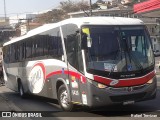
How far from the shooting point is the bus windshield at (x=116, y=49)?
10.6 meters

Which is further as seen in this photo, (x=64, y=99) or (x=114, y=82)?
(x=64, y=99)

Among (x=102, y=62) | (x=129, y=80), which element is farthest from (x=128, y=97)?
(x=102, y=62)

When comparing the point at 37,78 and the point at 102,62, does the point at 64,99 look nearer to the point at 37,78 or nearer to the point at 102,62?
the point at 102,62

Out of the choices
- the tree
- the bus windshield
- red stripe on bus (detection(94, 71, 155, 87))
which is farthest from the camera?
the tree

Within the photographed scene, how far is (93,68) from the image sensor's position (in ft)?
34.4

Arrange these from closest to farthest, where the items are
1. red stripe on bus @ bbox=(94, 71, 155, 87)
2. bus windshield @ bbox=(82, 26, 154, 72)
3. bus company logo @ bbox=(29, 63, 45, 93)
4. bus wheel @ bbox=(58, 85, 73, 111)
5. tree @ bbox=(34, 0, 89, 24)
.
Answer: red stripe on bus @ bbox=(94, 71, 155, 87), bus windshield @ bbox=(82, 26, 154, 72), bus wheel @ bbox=(58, 85, 73, 111), bus company logo @ bbox=(29, 63, 45, 93), tree @ bbox=(34, 0, 89, 24)

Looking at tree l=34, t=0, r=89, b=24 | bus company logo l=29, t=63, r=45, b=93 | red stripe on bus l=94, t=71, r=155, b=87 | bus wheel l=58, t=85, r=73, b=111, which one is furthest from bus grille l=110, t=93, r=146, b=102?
tree l=34, t=0, r=89, b=24

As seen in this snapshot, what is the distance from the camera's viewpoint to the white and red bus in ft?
34.3

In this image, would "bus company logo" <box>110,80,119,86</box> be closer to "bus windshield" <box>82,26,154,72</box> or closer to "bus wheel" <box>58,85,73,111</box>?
"bus windshield" <box>82,26,154,72</box>

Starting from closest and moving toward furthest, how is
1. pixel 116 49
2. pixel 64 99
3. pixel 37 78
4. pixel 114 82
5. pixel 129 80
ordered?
pixel 114 82 < pixel 129 80 < pixel 116 49 < pixel 64 99 < pixel 37 78

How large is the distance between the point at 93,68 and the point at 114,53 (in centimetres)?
79

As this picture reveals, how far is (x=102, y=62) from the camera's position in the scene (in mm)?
10570

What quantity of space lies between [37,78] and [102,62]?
5.11 metres

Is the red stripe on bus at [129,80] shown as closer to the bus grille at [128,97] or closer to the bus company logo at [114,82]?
the bus company logo at [114,82]
